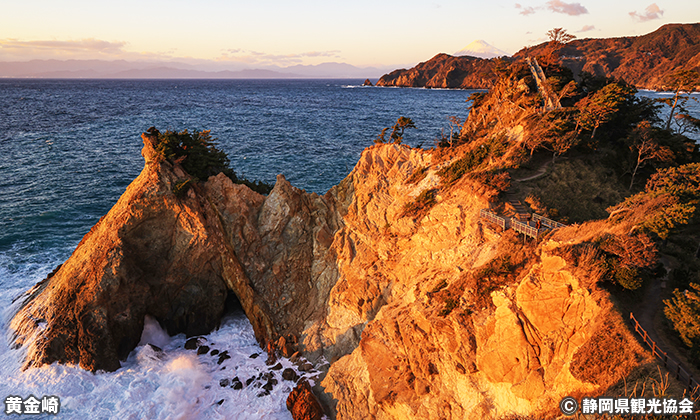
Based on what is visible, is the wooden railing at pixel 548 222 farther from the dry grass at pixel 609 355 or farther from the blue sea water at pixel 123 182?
the blue sea water at pixel 123 182

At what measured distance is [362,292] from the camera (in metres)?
26.6

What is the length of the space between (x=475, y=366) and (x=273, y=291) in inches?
→ 683

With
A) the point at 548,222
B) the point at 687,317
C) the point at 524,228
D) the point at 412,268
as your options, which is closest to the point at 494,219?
the point at 524,228

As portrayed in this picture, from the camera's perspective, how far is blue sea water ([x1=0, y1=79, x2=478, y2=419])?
23.7 meters

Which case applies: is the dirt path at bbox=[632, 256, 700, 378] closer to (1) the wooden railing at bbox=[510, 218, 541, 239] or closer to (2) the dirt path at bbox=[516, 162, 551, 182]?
(1) the wooden railing at bbox=[510, 218, 541, 239]

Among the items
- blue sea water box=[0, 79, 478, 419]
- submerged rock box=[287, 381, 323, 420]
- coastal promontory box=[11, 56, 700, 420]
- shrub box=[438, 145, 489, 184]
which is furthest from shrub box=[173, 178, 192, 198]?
shrub box=[438, 145, 489, 184]

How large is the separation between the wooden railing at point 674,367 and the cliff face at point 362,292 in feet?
2.92

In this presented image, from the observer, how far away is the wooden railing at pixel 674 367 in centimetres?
1265

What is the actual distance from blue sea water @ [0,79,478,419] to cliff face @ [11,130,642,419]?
203 centimetres

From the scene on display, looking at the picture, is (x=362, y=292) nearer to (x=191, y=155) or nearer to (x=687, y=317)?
(x=687, y=317)

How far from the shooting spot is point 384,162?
3259cm

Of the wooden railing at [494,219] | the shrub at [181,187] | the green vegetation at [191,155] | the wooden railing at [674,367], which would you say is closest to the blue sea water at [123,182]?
the shrub at [181,187]

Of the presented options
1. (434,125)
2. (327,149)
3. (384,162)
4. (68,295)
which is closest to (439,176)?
(384,162)

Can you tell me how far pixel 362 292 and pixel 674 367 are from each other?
57.0 ft
